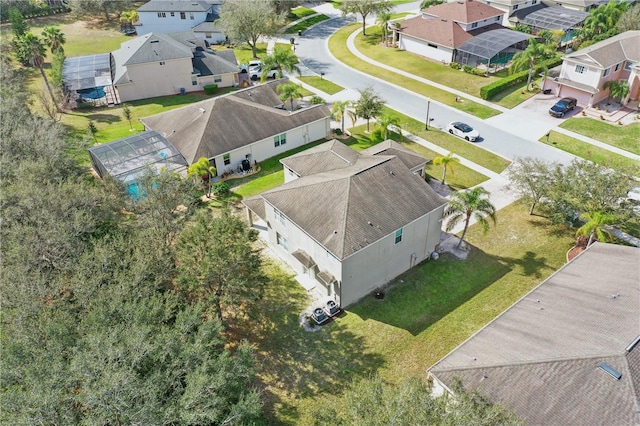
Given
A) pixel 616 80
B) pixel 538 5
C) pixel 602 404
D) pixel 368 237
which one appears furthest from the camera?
pixel 538 5

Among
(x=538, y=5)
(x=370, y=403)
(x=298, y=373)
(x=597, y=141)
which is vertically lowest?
Answer: (x=298, y=373)

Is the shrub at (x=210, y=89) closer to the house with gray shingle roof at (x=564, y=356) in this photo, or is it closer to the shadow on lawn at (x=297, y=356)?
the shadow on lawn at (x=297, y=356)

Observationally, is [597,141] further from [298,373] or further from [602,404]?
[298,373]

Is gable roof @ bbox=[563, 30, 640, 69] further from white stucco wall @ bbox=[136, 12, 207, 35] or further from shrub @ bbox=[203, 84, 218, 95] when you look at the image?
white stucco wall @ bbox=[136, 12, 207, 35]

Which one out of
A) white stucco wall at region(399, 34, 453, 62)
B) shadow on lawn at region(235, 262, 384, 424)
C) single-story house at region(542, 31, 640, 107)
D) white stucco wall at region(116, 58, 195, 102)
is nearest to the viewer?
shadow on lawn at region(235, 262, 384, 424)

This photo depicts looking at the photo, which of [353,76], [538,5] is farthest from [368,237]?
[538,5]

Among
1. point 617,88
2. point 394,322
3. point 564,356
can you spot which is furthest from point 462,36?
point 564,356

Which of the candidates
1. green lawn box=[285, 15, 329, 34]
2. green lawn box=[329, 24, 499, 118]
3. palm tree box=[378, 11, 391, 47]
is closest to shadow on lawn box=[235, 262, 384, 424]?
green lawn box=[329, 24, 499, 118]

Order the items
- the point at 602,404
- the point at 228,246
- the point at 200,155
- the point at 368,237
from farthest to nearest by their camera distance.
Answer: the point at 200,155
the point at 368,237
the point at 228,246
the point at 602,404
